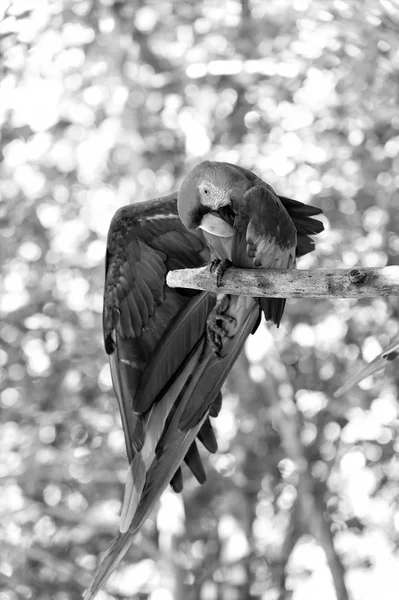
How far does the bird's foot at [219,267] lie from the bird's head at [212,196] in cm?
7

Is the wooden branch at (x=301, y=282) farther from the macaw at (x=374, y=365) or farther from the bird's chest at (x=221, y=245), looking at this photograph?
the macaw at (x=374, y=365)

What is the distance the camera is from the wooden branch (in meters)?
1.31

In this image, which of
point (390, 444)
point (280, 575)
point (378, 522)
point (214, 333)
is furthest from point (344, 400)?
point (214, 333)

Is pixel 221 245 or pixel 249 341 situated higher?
pixel 221 245

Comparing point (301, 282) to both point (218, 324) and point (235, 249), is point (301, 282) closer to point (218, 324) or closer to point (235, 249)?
point (235, 249)

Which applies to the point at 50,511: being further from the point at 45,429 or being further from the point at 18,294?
the point at 18,294

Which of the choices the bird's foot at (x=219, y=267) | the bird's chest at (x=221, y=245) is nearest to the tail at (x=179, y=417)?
the bird's chest at (x=221, y=245)

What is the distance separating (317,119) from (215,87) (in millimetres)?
477

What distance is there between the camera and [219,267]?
152 centimetres

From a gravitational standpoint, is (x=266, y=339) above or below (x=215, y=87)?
below

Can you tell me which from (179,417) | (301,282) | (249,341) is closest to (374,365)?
(301,282)

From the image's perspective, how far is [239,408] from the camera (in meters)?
3.53

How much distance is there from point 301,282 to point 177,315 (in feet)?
1.96

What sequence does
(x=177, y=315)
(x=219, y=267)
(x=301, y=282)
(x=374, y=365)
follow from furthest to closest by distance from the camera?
(x=177, y=315) < (x=374, y=365) < (x=219, y=267) < (x=301, y=282)
